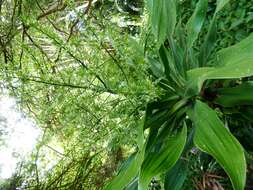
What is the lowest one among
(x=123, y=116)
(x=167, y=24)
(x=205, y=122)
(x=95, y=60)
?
(x=205, y=122)

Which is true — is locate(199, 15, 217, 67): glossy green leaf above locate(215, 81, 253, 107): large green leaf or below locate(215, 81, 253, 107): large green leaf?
above

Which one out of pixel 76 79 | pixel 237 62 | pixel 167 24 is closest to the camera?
pixel 237 62

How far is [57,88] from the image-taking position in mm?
1008

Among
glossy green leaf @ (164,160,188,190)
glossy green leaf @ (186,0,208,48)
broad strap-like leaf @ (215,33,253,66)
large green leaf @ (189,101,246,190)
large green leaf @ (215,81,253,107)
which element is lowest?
large green leaf @ (189,101,246,190)

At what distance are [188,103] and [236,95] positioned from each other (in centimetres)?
13

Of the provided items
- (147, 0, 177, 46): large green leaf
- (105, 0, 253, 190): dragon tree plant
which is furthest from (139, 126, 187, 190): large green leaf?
(147, 0, 177, 46): large green leaf

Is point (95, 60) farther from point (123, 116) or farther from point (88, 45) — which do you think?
point (123, 116)

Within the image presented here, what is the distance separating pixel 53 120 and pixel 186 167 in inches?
16.9

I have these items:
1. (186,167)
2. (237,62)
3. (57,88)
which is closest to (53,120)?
(57,88)

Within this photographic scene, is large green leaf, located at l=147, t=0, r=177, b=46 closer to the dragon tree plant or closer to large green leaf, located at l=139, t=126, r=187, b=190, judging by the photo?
the dragon tree plant

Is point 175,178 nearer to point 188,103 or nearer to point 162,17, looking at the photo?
point 188,103

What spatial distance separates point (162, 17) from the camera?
1124mm

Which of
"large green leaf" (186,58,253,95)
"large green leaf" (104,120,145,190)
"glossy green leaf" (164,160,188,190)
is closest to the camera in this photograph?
"large green leaf" (186,58,253,95)

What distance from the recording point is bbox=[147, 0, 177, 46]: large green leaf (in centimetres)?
110
